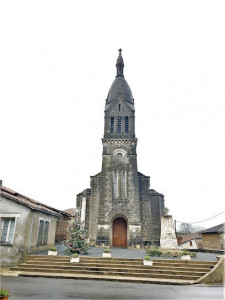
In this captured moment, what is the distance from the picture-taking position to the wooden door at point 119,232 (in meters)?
22.6

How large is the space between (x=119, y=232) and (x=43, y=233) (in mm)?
9864

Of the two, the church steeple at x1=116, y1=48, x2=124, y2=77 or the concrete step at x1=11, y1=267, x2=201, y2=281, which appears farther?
the church steeple at x1=116, y1=48, x2=124, y2=77

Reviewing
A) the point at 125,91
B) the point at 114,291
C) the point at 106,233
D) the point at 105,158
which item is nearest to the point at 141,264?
the point at 114,291

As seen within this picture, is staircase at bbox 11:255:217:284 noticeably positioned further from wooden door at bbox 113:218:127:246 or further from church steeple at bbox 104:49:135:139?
church steeple at bbox 104:49:135:139

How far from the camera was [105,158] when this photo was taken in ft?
83.4

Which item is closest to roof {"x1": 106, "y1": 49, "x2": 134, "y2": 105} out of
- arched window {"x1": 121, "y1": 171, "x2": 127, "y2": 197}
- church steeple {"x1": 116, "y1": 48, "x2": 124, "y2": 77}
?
church steeple {"x1": 116, "y1": 48, "x2": 124, "y2": 77}

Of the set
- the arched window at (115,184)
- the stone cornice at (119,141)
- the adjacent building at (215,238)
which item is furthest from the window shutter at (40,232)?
the adjacent building at (215,238)

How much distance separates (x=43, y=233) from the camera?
15570 millimetres

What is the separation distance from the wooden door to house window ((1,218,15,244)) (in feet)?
41.0

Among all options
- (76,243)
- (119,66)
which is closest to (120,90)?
(119,66)

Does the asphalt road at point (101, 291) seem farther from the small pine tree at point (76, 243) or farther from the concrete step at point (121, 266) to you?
the small pine tree at point (76, 243)

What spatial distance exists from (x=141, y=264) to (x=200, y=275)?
10.2 feet

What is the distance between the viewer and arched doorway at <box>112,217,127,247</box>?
22.6 metres

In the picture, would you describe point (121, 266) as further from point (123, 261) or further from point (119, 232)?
point (119, 232)
